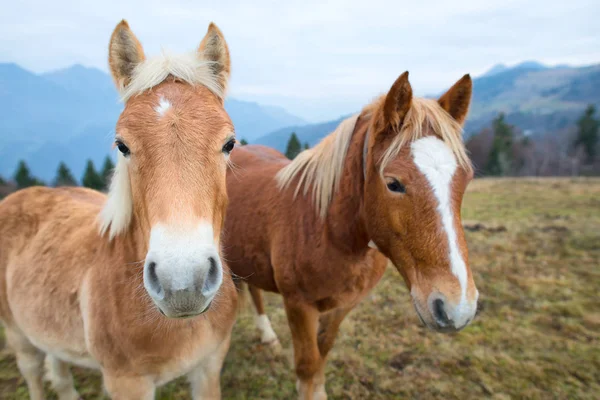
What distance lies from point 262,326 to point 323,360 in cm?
120

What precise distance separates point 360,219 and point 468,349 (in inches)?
107

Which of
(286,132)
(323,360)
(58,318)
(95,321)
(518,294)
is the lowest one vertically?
(286,132)

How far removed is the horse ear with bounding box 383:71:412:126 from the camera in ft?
5.68

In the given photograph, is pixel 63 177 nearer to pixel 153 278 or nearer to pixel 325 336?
pixel 325 336

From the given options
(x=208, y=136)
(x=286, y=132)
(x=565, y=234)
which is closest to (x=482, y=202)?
(x=565, y=234)

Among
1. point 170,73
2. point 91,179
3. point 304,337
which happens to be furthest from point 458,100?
point 91,179

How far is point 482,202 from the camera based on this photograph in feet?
41.2

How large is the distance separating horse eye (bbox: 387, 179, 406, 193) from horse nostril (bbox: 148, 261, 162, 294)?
1.25m

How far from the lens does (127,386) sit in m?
1.81

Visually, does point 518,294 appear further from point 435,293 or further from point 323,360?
point 435,293

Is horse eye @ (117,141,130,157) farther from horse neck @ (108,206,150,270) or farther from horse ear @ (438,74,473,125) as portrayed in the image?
horse ear @ (438,74,473,125)

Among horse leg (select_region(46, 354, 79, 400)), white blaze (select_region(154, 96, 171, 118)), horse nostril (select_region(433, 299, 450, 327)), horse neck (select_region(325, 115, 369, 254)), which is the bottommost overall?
horse leg (select_region(46, 354, 79, 400))

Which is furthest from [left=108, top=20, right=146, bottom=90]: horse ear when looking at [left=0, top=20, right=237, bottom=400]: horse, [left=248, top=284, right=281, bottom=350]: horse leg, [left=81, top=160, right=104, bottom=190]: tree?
[left=81, top=160, right=104, bottom=190]: tree

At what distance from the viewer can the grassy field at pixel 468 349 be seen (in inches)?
124
